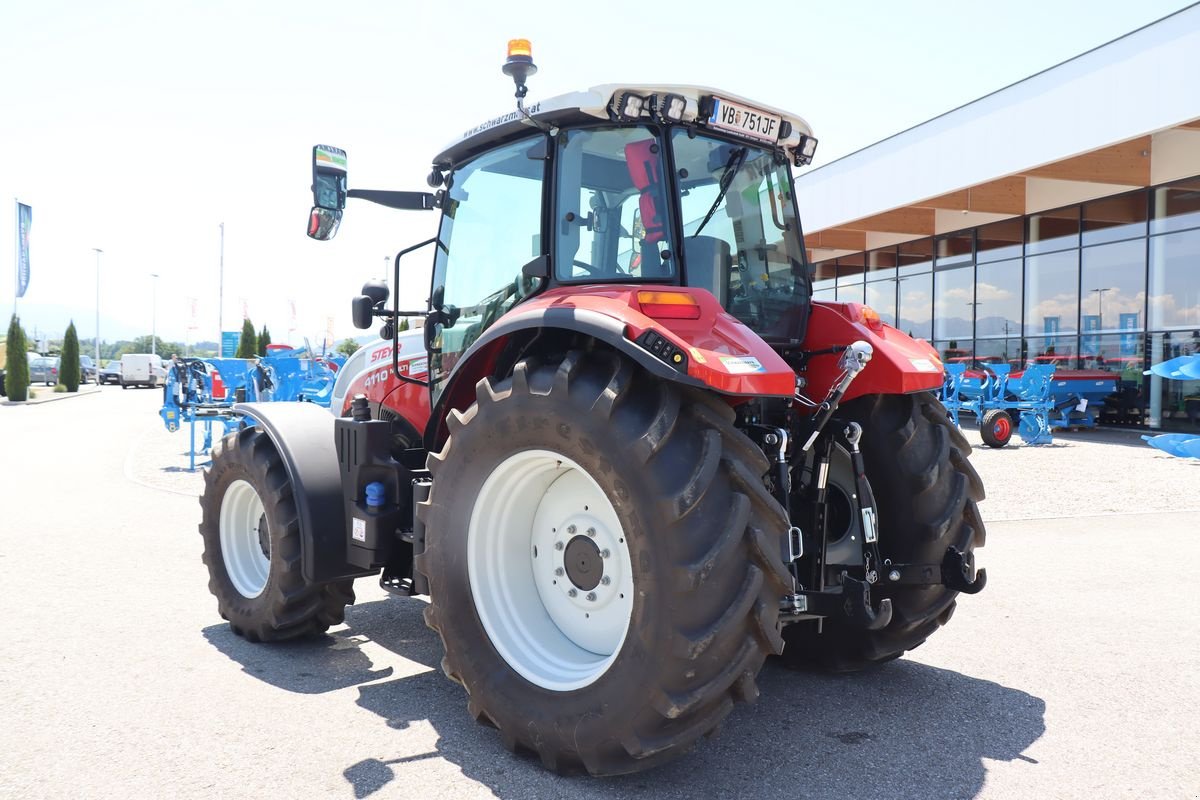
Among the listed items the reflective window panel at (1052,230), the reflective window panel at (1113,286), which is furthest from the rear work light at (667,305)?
the reflective window panel at (1052,230)

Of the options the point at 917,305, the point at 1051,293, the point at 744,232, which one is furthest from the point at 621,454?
the point at 917,305

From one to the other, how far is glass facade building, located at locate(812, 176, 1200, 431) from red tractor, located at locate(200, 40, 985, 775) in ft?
40.0

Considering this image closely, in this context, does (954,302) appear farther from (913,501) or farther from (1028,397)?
(913,501)

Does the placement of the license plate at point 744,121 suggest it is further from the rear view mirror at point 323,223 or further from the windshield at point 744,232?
the rear view mirror at point 323,223

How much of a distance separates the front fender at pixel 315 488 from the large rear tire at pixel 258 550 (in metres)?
0.08

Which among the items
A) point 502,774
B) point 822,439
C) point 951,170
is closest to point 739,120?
point 822,439

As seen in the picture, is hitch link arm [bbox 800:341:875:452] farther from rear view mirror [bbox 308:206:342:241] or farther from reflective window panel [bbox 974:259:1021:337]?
reflective window panel [bbox 974:259:1021:337]

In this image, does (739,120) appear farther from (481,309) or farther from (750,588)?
(750,588)

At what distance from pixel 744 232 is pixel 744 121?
0.47m

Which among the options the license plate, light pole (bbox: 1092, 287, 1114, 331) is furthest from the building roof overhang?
the license plate

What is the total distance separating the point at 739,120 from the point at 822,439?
137cm

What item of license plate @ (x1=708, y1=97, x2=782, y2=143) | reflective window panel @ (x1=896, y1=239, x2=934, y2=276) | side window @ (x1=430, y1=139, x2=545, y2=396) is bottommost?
side window @ (x1=430, y1=139, x2=545, y2=396)

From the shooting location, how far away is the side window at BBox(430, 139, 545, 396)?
A: 3990 millimetres

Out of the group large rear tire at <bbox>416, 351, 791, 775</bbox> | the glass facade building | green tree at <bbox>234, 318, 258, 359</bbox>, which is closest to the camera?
large rear tire at <bbox>416, 351, 791, 775</bbox>
